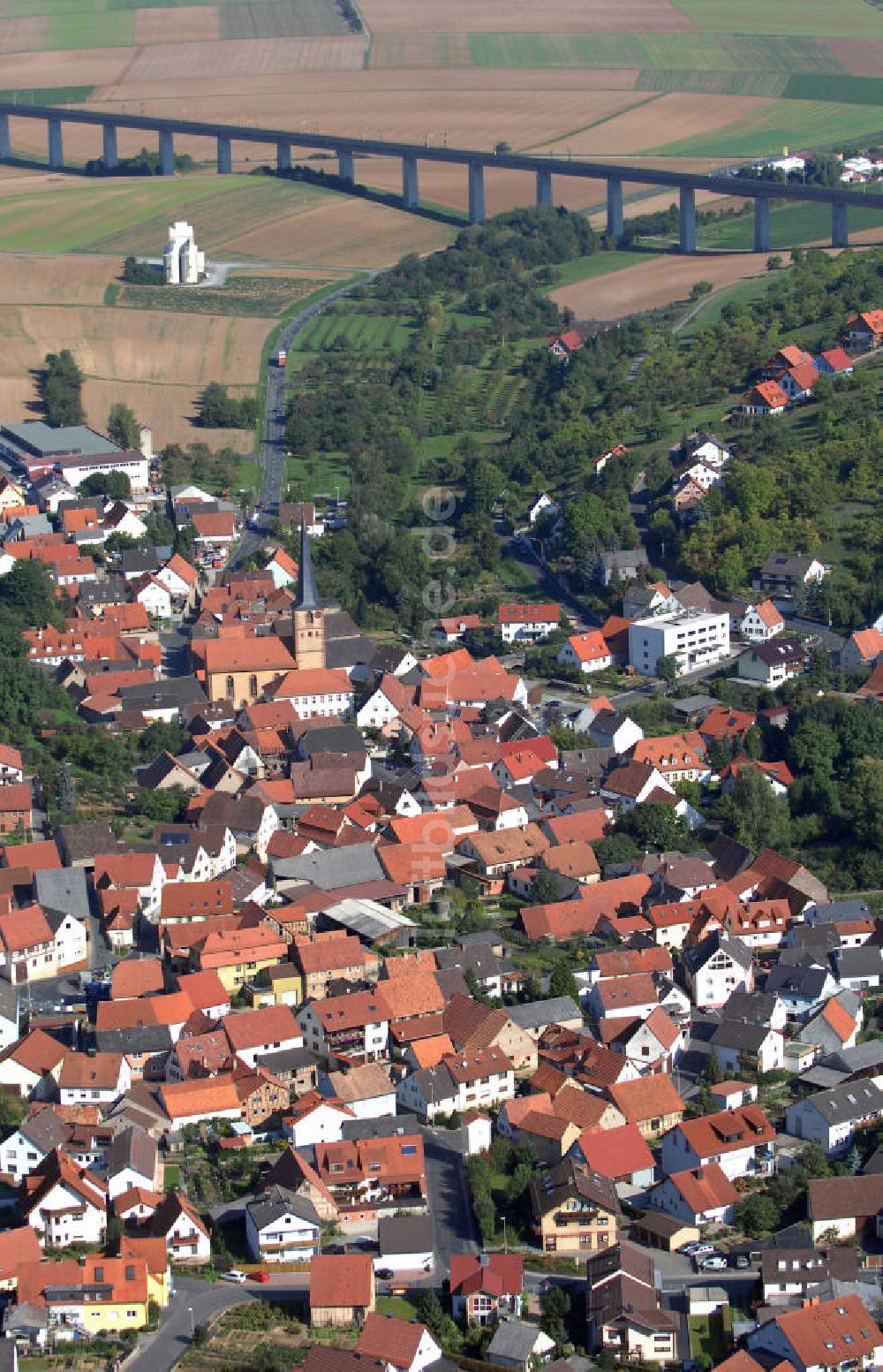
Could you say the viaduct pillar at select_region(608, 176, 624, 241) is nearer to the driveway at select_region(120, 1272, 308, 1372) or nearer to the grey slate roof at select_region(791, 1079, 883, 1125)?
the grey slate roof at select_region(791, 1079, 883, 1125)

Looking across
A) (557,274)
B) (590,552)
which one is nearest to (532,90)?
(557,274)

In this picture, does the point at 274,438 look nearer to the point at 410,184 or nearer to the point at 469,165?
the point at 469,165

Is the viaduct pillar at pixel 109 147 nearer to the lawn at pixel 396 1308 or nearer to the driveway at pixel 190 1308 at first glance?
the driveway at pixel 190 1308

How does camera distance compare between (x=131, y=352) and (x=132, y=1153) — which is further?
(x=131, y=352)

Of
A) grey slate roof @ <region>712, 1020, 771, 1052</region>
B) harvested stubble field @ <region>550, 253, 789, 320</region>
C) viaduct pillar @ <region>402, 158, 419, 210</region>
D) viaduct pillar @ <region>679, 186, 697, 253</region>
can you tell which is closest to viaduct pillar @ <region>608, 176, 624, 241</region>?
viaduct pillar @ <region>679, 186, 697, 253</region>

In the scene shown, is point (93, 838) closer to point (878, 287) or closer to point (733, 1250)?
point (733, 1250)

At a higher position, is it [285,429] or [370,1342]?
[370,1342]

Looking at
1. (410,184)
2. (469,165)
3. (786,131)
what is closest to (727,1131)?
(469,165)

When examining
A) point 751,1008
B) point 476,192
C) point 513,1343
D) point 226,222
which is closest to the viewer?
point 513,1343
